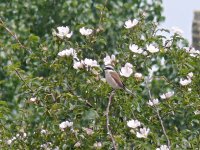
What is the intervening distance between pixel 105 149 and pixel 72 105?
0.35 metres

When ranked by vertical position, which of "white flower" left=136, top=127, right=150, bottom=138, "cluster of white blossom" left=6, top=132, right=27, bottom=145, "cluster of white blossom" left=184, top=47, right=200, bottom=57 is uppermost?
"cluster of white blossom" left=184, top=47, right=200, bottom=57

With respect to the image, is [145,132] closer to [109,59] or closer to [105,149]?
[105,149]

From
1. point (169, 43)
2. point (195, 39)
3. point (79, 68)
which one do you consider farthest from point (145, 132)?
point (195, 39)

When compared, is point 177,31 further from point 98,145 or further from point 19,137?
point 19,137

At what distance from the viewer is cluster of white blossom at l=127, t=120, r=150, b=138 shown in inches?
148

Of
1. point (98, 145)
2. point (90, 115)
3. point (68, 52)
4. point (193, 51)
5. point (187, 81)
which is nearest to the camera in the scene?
point (90, 115)

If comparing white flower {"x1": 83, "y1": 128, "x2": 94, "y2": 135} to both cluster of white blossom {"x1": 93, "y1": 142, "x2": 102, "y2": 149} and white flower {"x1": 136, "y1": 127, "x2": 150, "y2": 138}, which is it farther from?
white flower {"x1": 136, "y1": 127, "x2": 150, "y2": 138}

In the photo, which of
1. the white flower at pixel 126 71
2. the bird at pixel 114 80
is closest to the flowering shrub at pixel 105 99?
the white flower at pixel 126 71

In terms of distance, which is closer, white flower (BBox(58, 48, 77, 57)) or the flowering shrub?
the flowering shrub

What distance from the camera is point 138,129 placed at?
3912 mm

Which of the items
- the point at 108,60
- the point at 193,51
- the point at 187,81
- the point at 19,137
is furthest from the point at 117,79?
the point at 19,137

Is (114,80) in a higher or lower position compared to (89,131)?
higher

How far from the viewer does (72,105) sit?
13.0 feet

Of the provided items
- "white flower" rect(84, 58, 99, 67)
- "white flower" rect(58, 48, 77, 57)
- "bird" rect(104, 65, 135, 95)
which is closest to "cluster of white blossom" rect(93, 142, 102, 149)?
"bird" rect(104, 65, 135, 95)
